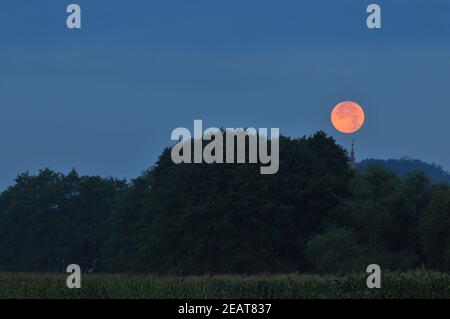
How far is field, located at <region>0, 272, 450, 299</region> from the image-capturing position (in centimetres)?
4088

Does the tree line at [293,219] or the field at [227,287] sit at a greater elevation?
the tree line at [293,219]

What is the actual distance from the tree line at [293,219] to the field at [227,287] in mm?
30552

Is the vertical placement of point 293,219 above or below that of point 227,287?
above

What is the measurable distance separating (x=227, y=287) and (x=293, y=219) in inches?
1452

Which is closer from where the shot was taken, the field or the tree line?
the field

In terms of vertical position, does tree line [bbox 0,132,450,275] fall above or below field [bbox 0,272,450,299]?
above

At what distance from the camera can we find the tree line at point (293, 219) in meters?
75.6

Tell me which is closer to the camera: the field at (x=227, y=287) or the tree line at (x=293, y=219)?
the field at (x=227, y=287)

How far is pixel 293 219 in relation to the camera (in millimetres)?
79062

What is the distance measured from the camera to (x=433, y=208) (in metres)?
76.7

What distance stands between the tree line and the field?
30.6 meters
